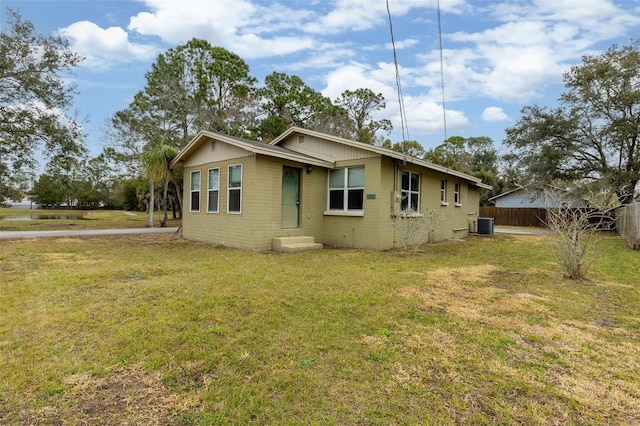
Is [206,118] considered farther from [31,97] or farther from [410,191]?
[410,191]

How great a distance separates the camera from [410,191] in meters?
11.7

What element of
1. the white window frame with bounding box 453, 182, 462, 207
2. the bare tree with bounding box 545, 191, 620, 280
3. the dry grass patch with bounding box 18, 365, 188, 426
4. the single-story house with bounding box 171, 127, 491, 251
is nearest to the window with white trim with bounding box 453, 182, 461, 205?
the white window frame with bounding box 453, 182, 462, 207

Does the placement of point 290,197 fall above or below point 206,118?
below

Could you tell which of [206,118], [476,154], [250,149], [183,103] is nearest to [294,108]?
[206,118]

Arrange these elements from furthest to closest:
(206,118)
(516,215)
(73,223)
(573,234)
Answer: (516,215)
(206,118)
(73,223)
(573,234)

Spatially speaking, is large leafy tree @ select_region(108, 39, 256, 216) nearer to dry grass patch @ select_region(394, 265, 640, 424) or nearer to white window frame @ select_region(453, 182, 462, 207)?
white window frame @ select_region(453, 182, 462, 207)

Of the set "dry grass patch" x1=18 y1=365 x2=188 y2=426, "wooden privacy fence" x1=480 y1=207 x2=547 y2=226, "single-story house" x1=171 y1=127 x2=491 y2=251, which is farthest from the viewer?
"wooden privacy fence" x1=480 y1=207 x2=547 y2=226

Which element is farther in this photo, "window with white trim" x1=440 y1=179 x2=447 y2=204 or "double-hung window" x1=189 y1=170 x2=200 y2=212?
"window with white trim" x1=440 y1=179 x2=447 y2=204

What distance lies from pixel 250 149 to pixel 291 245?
291cm

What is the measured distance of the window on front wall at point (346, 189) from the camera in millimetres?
10461

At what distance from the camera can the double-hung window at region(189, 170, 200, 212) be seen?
11820 mm

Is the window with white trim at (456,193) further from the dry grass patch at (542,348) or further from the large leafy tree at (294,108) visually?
the large leafy tree at (294,108)

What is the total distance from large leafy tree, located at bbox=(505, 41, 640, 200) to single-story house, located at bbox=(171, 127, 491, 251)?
48.9 feet

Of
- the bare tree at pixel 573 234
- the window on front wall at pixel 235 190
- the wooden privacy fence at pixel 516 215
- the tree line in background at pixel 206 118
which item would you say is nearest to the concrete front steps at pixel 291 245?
the window on front wall at pixel 235 190
